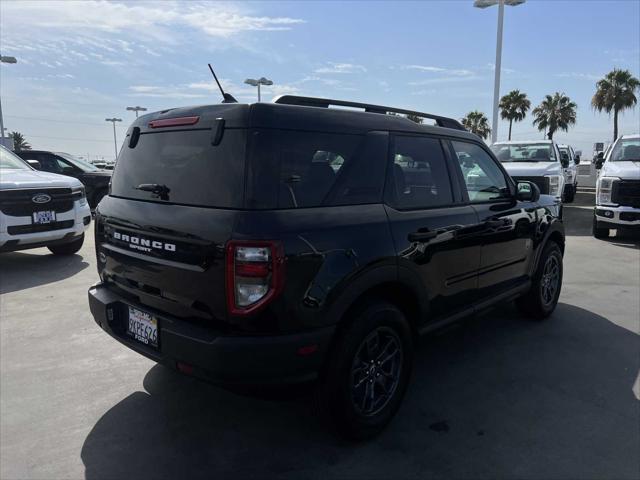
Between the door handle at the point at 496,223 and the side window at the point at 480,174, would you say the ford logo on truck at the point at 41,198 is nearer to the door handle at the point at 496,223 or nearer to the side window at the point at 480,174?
the side window at the point at 480,174

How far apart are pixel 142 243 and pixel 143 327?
18.7 inches

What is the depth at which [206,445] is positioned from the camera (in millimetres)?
2805

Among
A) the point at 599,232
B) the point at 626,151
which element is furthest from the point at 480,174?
the point at 626,151

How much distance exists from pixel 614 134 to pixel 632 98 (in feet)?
10.6

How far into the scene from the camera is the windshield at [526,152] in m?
12.5

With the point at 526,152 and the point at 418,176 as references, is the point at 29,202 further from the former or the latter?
the point at 526,152

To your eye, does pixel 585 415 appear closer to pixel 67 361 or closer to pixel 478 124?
pixel 67 361

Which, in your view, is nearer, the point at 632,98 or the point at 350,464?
the point at 350,464

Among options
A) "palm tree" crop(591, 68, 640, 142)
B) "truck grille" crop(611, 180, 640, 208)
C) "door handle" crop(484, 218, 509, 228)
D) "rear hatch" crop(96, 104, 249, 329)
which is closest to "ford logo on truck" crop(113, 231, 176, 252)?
"rear hatch" crop(96, 104, 249, 329)

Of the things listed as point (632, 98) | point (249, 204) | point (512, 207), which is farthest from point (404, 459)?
point (632, 98)

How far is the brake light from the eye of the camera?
272 cm

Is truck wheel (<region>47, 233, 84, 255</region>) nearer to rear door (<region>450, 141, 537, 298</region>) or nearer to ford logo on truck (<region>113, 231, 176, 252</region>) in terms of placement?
ford logo on truck (<region>113, 231, 176, 252</region>)

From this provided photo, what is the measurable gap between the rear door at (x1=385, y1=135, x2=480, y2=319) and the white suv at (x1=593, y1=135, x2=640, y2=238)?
6929 millimetres

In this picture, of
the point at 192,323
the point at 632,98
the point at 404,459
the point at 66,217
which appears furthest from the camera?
the point at 632,98
